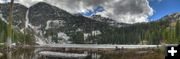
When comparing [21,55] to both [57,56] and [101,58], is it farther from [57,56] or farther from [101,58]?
[101,58]

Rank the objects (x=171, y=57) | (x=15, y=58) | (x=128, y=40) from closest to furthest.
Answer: (x=171, y=57) → (x=15, y=58) → (x=128, y=40)

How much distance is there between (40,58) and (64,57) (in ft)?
10.5

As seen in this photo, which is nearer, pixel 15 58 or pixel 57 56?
pixel 15 58

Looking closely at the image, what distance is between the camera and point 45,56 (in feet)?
108

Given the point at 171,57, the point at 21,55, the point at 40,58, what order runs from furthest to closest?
1. the point at 40,58
2. the point at 21,55
3. the point at 171,57

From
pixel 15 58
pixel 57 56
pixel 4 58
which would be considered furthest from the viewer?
pixel 57 56

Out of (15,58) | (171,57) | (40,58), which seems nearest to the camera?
(171,57)

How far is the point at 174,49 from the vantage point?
748 cm

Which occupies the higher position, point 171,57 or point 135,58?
point 171,57

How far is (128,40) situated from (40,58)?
155 meters

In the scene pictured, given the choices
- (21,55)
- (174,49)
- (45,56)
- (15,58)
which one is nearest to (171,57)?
(174,49)

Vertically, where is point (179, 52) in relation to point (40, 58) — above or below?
above

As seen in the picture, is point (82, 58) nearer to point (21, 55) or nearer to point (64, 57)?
point (64, 57)

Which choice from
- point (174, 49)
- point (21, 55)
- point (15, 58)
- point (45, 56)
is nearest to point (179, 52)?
point (174, 49)
